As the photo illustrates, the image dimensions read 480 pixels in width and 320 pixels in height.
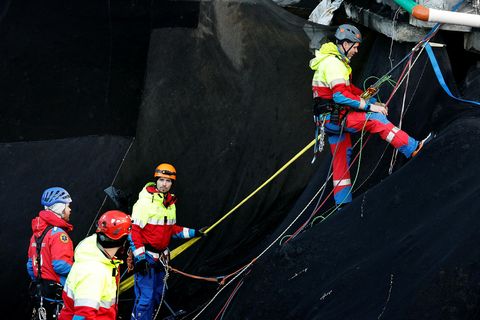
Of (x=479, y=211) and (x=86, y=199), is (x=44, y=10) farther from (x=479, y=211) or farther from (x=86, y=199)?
(x=479, y=211)

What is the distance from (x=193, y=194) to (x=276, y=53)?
1.65 meters

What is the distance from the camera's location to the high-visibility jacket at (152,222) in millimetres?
7703

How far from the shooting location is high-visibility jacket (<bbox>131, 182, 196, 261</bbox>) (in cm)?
770

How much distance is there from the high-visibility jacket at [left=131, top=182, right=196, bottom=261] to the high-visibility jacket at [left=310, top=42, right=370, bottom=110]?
1.79 metres

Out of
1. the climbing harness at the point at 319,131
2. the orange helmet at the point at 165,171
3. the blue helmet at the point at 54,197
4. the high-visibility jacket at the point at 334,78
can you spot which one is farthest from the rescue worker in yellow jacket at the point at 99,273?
the climbing harness at the point at 319,131

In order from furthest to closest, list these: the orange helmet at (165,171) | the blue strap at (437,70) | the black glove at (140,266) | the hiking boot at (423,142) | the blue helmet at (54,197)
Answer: the orange helmet at (165,171), the black glove at (140,266), the blue helmet at (54,197), the blue strap at (437,70), the hiking boot at (423,142)

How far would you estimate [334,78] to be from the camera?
698 centimetres

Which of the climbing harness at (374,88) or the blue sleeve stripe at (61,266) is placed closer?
the blue sleeve stripe at (61,266)

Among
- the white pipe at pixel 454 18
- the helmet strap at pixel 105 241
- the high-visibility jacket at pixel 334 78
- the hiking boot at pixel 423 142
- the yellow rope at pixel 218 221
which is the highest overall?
the white pipe at pixel 454 18

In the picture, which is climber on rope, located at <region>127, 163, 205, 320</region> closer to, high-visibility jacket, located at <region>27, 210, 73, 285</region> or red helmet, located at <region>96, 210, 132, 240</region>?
high-visibility jacket, located at <region>27, 210, 73, 285</region>

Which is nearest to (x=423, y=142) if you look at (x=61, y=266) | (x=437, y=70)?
(x=437, y=70)

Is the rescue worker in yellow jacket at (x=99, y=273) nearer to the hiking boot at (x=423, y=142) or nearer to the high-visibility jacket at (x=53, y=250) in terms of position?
the high-visibility jacket at (x=53, y=250)

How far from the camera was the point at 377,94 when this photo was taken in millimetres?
7648

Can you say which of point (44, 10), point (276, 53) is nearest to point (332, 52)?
point (276, 53)
